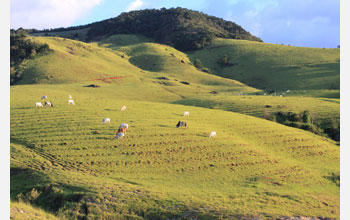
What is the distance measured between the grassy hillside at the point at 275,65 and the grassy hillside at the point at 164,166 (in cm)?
5507

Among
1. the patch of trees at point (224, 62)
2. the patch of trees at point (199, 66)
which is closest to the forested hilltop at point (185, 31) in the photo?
the patch of trees at point (224, 62)

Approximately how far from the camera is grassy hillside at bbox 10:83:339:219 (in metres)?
23.0

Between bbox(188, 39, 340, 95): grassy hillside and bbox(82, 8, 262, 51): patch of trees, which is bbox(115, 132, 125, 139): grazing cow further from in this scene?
bbox(82, 8, 262, 51): patch of trees

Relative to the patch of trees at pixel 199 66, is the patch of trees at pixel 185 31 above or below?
above

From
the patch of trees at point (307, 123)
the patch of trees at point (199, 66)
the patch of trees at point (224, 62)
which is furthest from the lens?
the patch of trees at point (224, 62)

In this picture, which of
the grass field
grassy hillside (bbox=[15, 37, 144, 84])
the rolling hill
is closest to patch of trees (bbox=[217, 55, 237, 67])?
grassy hillside (bbox=[15, 37, 144, 84])

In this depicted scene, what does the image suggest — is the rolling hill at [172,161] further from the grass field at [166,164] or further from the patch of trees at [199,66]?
the patch of trees at [199,66]

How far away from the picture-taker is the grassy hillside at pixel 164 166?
22953mm

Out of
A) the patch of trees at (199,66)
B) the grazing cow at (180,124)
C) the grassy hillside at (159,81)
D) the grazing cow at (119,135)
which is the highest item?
the patch of trees at (199,66)

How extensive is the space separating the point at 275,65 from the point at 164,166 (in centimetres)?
9421

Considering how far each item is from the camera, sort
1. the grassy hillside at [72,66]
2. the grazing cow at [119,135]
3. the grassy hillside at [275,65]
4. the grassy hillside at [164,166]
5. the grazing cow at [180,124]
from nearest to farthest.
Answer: the grassy hillside at [164,166]
the grazing cow at [119,135]
the grazing cow at [180,124]
the grassy hillside at [72,66]
the grassy hillside at [275,65]

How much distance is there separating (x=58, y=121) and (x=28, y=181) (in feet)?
40.0

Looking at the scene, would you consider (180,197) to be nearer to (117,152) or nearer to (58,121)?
(117,152)

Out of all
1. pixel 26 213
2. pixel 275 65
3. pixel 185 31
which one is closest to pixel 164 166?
pixel 26 213
